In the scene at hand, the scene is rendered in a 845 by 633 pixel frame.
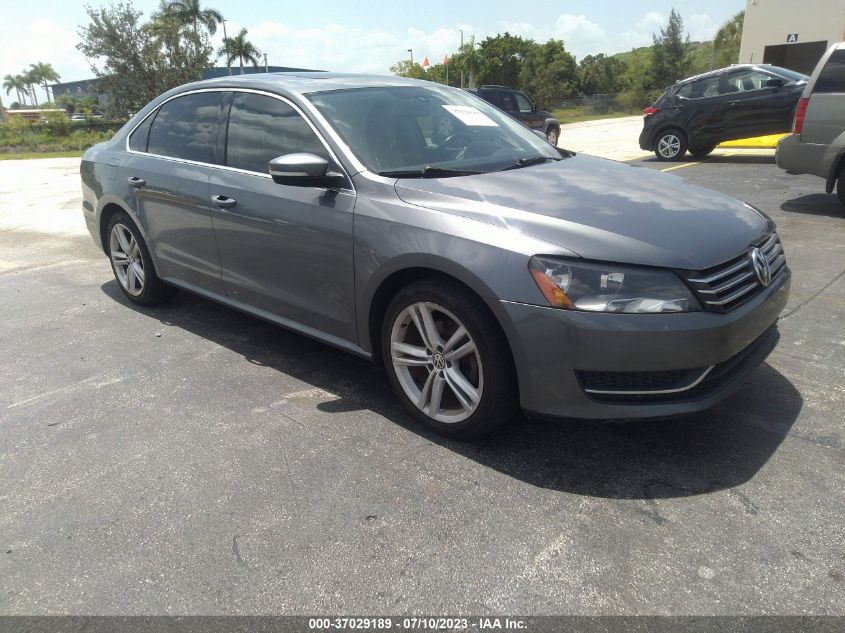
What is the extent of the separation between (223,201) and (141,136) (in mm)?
1460

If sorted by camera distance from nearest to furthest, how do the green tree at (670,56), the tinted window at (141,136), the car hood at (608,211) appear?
the car hood at (608,211)
the tinted window at (141,136)
the green tree at (670,56)

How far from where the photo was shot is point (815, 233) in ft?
21.1

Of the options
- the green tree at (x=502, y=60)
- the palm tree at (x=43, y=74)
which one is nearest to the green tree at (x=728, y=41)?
the green tree at (x=502, y=60)

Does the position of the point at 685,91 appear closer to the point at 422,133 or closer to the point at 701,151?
the point at 701,151

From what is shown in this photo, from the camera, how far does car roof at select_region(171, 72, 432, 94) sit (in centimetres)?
Answer: 376

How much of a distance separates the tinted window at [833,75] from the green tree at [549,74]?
1982 inches

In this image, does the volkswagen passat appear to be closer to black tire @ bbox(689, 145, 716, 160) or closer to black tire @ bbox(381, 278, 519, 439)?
black tire @ bbox(381, 278, 519, 439)

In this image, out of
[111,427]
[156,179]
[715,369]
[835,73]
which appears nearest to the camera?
[715,369]

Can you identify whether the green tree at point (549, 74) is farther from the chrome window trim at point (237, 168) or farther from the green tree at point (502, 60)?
the chrome window trim at point (237, 168)

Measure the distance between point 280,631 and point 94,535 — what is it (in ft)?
3.11

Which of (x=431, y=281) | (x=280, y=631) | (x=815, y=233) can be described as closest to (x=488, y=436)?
(x=431, y=281)

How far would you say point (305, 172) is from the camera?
10.2 ft

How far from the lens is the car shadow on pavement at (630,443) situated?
8.73ft

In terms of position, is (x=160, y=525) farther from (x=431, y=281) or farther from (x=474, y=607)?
(x=431, y=281)
